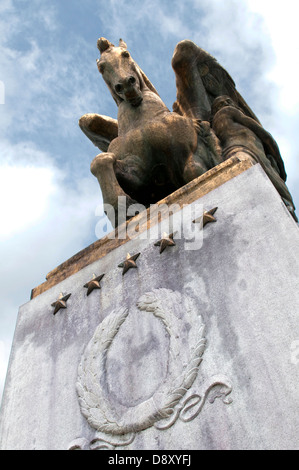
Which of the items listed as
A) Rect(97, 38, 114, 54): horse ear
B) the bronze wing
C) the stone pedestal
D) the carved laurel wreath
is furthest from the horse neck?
the carved laurel wreath

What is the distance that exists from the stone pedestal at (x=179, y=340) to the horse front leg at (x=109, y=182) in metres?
0.46

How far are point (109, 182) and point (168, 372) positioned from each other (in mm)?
2143

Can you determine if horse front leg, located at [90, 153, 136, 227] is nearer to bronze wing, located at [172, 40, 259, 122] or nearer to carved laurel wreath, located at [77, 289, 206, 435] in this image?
carved laurel wreath, located at [77, 289, 206, 435]

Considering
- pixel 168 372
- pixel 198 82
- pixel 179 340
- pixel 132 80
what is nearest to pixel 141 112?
pixel 132 80

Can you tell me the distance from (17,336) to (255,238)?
206 centimetres

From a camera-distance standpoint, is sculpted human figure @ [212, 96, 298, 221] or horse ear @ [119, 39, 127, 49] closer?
sculpted human figure @ [212, 96, 298, 221]

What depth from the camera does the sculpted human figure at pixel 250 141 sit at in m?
4.95

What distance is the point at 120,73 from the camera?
5008 mm

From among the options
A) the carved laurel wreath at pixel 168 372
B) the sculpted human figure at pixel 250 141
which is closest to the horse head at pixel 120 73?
the sculpted human figure at pixel 250 141

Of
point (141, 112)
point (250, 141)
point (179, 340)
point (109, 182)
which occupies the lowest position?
point (179, 340)

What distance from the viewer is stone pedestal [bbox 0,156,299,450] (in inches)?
98.6

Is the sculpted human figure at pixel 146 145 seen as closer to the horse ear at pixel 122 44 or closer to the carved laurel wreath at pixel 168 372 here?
the horse ear at pixel 122 44

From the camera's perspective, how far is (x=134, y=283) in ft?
11.4

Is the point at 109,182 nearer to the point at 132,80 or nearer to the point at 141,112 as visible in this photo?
the point at 141,112
